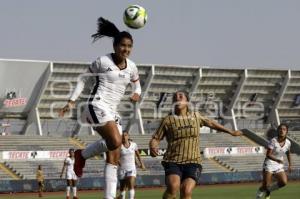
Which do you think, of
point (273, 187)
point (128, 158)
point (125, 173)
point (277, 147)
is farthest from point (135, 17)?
point (273, 187)

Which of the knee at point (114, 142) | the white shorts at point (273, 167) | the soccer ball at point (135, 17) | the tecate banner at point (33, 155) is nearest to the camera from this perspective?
the knee at point (114, 142)

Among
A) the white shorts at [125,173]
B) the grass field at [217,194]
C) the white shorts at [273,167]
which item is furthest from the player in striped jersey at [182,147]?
the grass field at [217,194]

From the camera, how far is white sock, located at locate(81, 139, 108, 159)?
14.1 m

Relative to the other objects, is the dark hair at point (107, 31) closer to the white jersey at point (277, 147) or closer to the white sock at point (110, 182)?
the white sock at point (110, 182)

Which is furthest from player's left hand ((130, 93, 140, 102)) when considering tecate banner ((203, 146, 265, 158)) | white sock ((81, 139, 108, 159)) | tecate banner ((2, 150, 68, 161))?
tecate banner ((203, 146, 265, 158))

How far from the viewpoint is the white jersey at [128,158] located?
958 inches

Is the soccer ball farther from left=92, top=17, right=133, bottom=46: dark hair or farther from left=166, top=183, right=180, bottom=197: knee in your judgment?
left=166, top=183, right=180, bottom=197: knee

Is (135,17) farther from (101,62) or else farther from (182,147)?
(182,147)

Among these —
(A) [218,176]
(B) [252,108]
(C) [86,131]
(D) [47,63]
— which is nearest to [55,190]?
(A) [218,176]

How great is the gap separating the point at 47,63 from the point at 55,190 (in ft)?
58.5

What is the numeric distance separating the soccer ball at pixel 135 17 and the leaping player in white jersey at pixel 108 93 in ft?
3.49

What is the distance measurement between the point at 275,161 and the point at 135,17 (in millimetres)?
10799

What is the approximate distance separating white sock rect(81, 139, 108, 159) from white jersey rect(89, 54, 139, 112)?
2.08ft

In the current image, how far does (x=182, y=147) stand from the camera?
15.2 metres
